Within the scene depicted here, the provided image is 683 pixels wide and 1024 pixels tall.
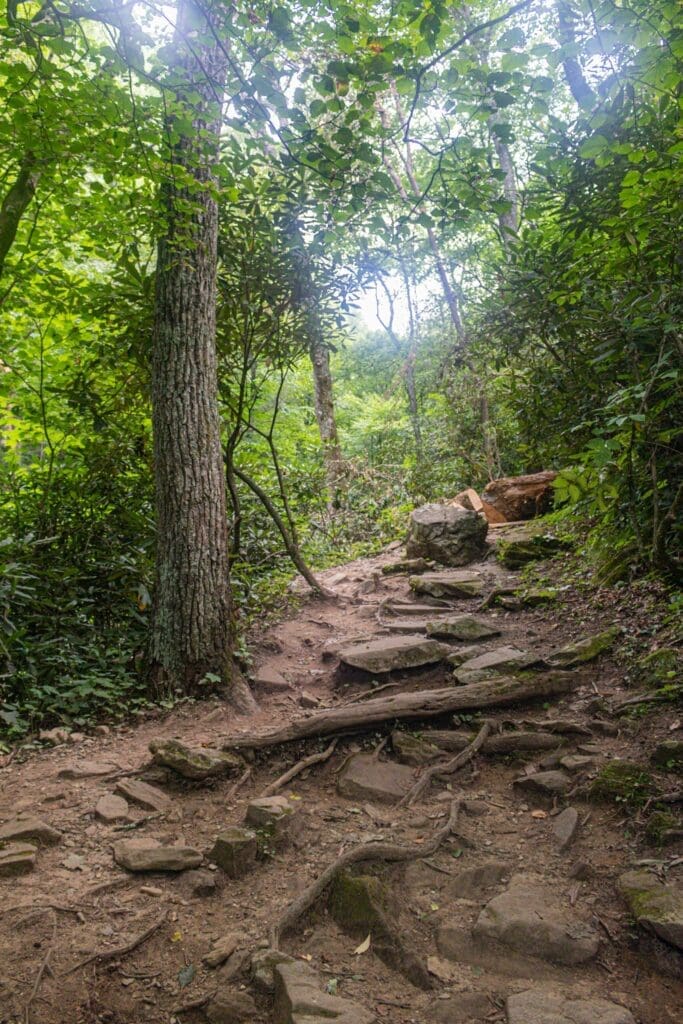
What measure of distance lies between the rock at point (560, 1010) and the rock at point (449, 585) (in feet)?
16.8

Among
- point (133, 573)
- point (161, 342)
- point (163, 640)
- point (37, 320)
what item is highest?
point (37, 320)

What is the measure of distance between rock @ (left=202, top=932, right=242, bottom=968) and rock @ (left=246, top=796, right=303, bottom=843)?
0.70m

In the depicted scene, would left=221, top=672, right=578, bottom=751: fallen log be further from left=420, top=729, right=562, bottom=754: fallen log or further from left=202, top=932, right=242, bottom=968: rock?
left=202, top=932, right=242, bottom=968: rock

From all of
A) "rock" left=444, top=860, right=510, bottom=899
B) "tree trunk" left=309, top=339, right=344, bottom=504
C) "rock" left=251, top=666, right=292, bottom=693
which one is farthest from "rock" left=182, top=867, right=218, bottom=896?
"tree trunk" left=309, top=339, right=344, bottom=504

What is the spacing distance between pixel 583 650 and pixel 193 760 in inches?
125

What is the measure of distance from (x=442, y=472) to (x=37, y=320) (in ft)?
30.8

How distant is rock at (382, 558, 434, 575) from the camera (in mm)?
8852

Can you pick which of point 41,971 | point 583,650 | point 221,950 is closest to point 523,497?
point 583,650

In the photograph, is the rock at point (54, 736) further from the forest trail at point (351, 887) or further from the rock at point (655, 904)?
the rock at point (655, 904)

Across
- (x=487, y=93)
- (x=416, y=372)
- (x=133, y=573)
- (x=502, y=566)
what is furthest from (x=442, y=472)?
(x=487, y=93)

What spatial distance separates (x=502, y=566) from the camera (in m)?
8.26

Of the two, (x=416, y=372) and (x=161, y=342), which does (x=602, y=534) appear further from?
(x=416, y=372)

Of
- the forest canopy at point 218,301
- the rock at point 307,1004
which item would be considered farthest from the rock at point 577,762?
the rock at point 307,1004

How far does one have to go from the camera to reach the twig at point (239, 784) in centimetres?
407
